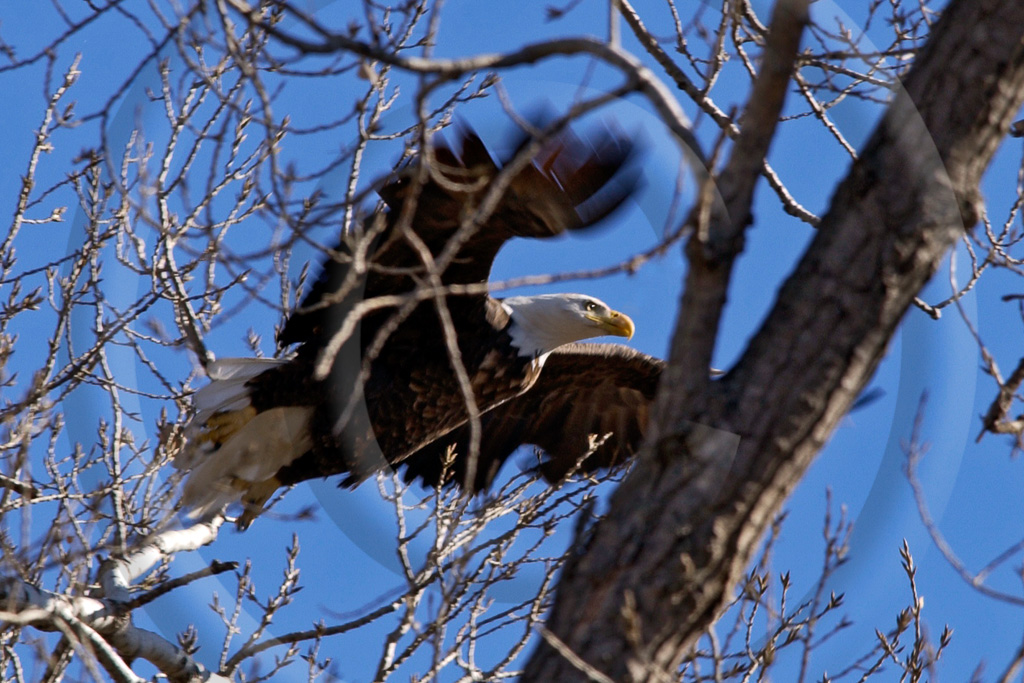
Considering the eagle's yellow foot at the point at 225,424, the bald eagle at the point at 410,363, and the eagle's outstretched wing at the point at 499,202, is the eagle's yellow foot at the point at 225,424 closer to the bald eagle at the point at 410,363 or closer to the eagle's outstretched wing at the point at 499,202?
the bald eagle at the point at 410,363

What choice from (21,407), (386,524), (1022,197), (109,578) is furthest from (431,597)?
(386,524)

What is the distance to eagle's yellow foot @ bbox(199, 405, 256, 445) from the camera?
4.57 metres

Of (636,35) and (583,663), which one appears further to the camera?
(636,35)

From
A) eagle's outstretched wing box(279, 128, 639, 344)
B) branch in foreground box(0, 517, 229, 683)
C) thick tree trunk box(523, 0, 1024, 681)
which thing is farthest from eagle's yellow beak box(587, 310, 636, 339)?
thick tree trunk box(523, 0, 1024, 681)

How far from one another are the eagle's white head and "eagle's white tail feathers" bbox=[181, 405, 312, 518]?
106cm

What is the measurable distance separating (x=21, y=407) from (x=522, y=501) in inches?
73.2

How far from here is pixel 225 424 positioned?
460 centimetres

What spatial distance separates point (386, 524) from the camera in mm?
5898

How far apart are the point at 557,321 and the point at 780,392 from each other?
309cm

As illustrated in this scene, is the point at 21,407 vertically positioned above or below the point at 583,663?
above

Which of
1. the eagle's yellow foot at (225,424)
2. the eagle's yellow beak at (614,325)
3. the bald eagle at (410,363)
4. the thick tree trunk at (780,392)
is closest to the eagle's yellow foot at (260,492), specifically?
the bald eagle at (410,363)

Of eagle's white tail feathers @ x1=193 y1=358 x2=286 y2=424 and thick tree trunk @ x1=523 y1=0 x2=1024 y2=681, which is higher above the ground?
eagle's white tail feathers @ x1=193 y1=358 x2=286 y2=424

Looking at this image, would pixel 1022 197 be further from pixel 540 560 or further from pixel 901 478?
pixel 540 560

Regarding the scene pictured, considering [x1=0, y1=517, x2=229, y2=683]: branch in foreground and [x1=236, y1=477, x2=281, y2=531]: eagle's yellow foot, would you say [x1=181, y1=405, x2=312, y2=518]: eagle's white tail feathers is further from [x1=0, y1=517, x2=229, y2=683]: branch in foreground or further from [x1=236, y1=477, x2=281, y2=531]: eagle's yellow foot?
[x1=0, y1=517, x2=229, y2=683]: branch in foreground
